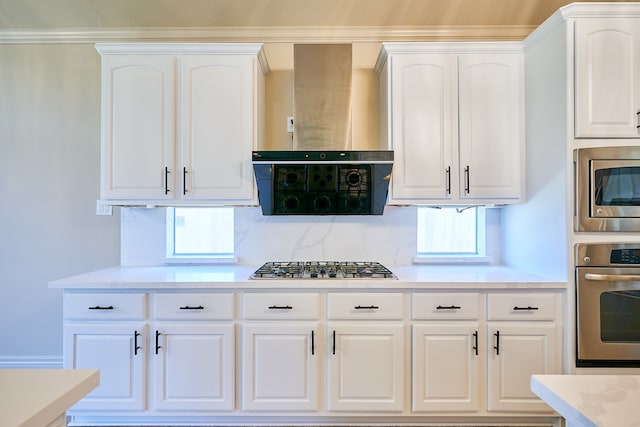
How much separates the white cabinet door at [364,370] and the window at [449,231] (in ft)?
3.02

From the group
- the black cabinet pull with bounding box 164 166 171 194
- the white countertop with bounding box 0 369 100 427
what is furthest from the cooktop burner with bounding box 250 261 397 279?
the white countertop with bounding box 0 369 100 427

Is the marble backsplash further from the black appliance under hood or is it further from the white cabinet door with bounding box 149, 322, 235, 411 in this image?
the white cabinet door with bounding box 149, 322, 235, 411

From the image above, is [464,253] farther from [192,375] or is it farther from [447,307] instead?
[192,375]

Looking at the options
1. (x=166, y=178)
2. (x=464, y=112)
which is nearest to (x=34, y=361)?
(x=166, y=178)

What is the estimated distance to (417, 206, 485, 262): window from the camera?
265cm

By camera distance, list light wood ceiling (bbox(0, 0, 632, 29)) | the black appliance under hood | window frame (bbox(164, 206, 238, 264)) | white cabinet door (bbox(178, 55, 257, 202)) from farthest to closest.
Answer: window frame (bbox(164, 206, 238, 264)) < light wood ceiling (bbox(0, 0, 632, 29)) < white cabinet door (bbox(178, 55, 257, 202)) < the black appliance under hood

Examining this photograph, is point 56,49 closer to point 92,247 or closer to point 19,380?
point 92,247

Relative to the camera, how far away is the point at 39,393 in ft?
2.14

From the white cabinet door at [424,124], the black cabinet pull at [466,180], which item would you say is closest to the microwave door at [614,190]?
the black cabinet pull at [466,180]

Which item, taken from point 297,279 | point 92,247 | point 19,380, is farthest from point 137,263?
point 19,380

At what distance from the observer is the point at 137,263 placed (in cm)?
255

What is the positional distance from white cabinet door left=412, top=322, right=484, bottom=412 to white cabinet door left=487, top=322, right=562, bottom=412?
0.33ft

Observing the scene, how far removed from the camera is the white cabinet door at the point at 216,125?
222 cm

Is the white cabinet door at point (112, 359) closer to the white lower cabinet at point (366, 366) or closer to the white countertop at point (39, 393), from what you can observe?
the white lower cabinet at point (366, 366)
